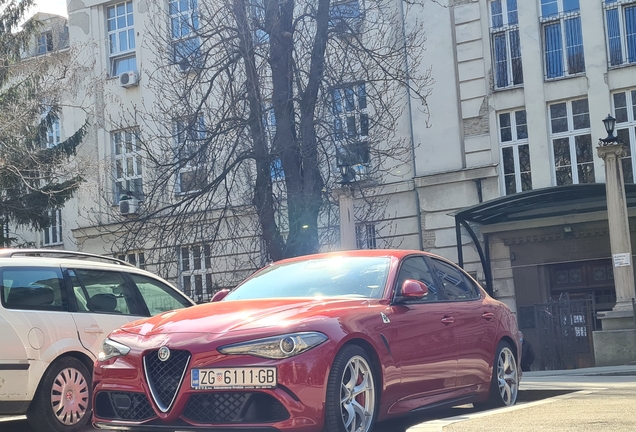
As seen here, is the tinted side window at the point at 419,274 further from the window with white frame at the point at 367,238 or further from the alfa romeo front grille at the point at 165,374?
the window with white frame at the point at 367,238

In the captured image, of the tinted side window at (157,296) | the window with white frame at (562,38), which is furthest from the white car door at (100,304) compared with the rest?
the window with white frame at (562,38)

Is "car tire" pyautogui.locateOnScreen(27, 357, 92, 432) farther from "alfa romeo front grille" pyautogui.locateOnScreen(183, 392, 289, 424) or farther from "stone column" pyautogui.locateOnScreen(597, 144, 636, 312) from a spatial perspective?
"stone column" pyautogui.locateOnScreen(597, 144, 636, 312)

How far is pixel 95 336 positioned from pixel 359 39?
10413 mm

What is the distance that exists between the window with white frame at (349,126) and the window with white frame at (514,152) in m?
6.69

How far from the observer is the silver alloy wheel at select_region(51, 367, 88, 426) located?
29.6ft

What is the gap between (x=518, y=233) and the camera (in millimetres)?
24562

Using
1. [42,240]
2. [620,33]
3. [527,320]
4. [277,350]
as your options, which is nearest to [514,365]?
[277,350]

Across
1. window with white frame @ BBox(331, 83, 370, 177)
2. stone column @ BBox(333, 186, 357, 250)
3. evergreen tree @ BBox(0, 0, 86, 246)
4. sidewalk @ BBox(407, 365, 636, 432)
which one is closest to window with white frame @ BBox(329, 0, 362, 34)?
window with white frame @ BBox(331, 83, 370, 177)

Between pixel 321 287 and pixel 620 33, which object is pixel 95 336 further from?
pixel 620 33

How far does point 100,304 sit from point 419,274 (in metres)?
3.44

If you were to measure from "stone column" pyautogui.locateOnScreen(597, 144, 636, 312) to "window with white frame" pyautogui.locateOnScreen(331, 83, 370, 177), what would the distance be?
A: 4918mm

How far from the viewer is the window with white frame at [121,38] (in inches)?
1306

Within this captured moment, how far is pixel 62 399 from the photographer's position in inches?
357

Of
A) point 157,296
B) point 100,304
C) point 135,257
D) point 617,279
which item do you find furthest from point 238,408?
point 135,257
